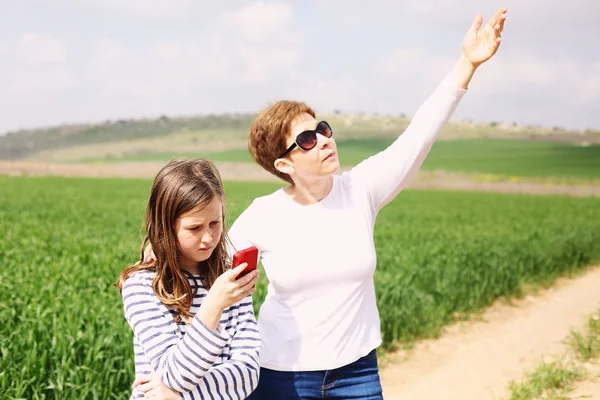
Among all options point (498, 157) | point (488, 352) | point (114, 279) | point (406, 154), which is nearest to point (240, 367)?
point (406, 154)

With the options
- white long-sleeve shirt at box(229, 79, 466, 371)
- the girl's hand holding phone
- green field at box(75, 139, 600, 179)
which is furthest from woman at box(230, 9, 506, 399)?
green field at box(75, 139, 600, 179)

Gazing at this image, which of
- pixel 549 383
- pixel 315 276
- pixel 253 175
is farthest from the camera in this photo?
pixel 253 175

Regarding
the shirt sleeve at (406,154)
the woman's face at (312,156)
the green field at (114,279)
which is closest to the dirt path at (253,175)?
the green field at (114,279)

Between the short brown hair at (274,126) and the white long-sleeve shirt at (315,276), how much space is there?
0.71 feet

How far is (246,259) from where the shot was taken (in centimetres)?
209

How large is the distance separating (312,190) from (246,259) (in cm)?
71

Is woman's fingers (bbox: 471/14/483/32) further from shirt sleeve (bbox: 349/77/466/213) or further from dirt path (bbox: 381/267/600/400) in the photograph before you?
dirt path (bbox: 381/267/600/400)

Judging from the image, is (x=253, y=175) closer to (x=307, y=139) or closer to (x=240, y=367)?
(x=307, y=139)

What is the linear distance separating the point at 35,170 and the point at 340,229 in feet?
202

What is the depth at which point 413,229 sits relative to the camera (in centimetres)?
1440

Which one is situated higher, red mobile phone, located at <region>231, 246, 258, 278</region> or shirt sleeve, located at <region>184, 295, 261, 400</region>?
red mobile phone, located at <region>231, 246, 258, 278</region>

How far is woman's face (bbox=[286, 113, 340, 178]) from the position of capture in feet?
8.77

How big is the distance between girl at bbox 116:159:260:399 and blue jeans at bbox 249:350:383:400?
1.26ft

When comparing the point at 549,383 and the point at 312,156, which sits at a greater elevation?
the point at 312,156
